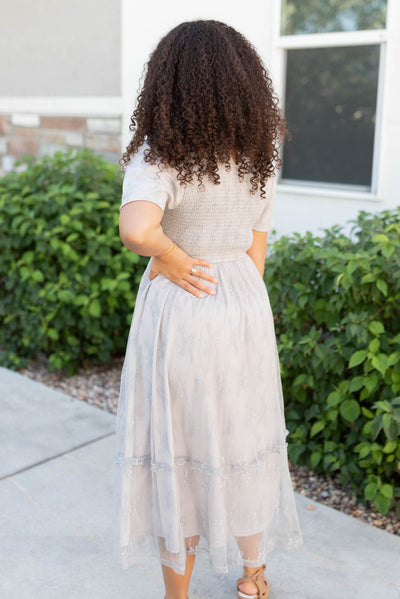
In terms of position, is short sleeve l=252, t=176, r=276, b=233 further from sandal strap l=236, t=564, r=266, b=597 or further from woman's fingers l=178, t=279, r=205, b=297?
sandal strap l=236, t=564, r=266, b=597

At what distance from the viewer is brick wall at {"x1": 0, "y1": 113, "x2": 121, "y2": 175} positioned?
5184mm

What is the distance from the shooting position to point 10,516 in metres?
2.72

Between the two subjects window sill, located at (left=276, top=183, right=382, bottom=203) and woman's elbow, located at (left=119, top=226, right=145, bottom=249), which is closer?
woman's elbow, located at (left=119, top=226, right=145, bottom=249)

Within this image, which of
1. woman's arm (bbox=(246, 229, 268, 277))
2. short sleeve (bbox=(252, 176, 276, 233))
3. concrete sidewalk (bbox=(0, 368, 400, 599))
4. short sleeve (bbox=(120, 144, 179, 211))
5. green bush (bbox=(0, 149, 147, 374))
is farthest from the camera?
green bush (bbox=(0, 149, 147, 374))

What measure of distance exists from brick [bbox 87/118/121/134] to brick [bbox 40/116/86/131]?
119 millimetres

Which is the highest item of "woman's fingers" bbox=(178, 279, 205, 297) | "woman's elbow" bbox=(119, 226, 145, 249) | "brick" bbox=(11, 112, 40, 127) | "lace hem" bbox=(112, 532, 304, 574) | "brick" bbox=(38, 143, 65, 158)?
"brick" bbox=(11, 112, 40, 127)

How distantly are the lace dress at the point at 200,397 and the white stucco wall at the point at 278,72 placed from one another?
1.60 meters

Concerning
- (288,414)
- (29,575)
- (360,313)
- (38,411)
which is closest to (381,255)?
(360,313)

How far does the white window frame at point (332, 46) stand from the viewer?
3.63m

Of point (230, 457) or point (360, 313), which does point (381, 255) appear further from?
point (230, 457)

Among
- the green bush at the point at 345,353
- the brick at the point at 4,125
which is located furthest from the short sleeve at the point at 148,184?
the brick at the point at 4,125

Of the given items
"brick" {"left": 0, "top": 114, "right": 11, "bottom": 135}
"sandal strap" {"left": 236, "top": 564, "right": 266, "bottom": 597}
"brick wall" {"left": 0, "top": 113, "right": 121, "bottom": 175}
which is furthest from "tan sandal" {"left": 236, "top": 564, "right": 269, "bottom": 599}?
"brick" {"left": 0, "top": 114, "right": 11, "bottom": 135}

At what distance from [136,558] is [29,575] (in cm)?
55

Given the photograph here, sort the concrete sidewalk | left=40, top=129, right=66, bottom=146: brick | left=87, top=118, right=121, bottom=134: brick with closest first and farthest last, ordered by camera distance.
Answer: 1. the concrete sidewalk
2. left=87, top=118, right=121, bottom=134: brick
3. left=40, top=129, right=66, bottom=146: brick
